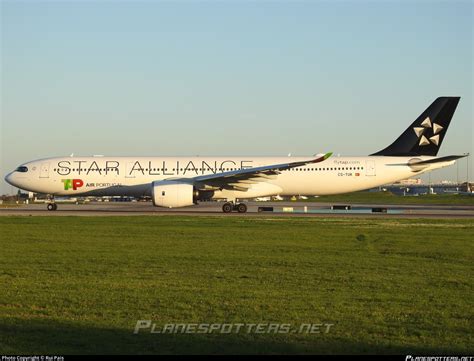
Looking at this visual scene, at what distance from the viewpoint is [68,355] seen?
791cm

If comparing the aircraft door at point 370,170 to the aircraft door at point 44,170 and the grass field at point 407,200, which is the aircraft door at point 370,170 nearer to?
the aircraft door at point 44,170

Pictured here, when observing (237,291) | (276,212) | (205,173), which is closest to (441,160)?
(276,212)

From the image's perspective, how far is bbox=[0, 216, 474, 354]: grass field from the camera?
8.67m

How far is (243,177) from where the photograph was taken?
4056 cm

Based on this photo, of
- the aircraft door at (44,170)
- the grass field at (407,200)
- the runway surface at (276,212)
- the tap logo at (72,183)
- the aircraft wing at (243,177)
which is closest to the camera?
the runway surface at (276,212)

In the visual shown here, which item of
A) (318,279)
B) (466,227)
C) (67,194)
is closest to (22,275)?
(318,279)

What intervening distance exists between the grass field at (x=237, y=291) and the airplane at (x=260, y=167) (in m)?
19.7

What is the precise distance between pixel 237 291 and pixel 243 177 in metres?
28.5

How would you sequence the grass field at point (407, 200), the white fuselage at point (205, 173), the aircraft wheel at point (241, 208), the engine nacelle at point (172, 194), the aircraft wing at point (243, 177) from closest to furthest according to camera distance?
the engine nacelle at point (172, 194) → the aircraft wing at point (243, 177) → the aircraft wheel at point (241, 208) → the white fuselage at point (205, 173) → the grass field at point (407, 200)

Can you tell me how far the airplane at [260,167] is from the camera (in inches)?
1658

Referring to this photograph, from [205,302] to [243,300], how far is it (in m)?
0.66

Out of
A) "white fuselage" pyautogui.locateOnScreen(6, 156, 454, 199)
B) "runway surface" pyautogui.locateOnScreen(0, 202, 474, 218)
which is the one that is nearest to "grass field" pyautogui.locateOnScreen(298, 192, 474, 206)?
"runway surface" pyautogui.locateOnScreen(0, 202, 474, 218)

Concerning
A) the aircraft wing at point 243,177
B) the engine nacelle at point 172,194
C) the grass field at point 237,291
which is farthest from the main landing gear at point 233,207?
the grass field at point 237,291

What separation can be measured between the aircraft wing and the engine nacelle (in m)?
1.43
